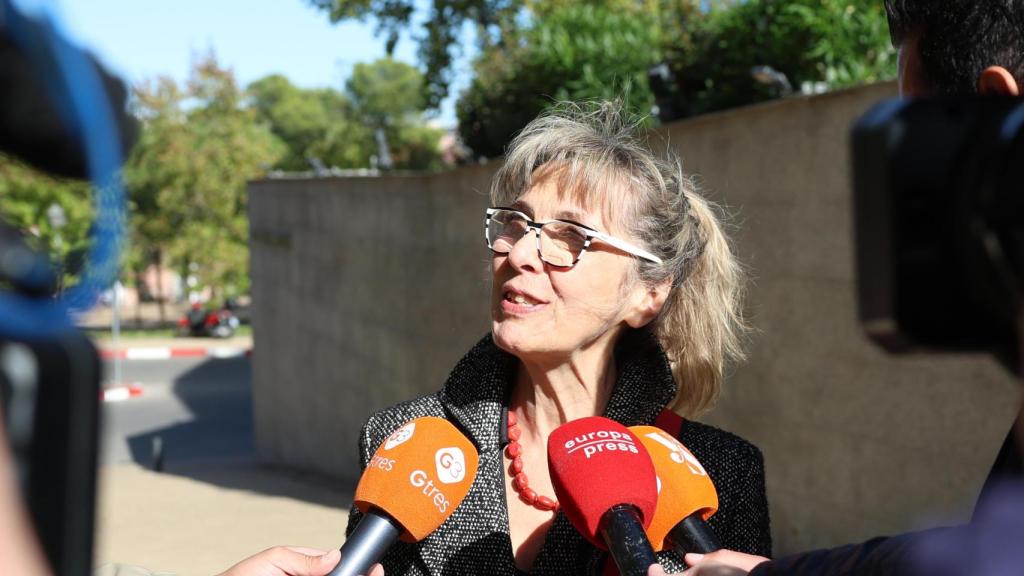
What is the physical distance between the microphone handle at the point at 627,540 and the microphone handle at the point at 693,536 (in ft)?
0.41

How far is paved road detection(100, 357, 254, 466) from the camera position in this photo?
1741 cm

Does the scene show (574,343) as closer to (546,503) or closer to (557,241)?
(557,241)

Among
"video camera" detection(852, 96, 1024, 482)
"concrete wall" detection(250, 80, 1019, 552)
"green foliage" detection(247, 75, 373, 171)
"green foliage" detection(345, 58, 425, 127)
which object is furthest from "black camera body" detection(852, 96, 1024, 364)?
"green foliage" detection(345, 58, 425, 127)

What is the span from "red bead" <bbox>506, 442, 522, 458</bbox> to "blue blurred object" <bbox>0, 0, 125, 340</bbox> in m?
1.91

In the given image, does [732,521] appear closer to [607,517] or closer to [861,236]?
[607,517]

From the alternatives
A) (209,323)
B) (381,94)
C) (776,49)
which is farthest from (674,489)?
(381,94)

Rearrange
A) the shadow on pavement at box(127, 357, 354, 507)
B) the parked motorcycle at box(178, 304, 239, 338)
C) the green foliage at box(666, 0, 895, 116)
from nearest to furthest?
the green foliage at box(666, 0, 895, 116), the shadow on pavement at box(127, 357, 354, 507), the parked motorcycle at box(178, 304, 239, 338)

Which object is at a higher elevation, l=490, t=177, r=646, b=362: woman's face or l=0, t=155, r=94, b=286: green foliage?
l=0, t=155, r=94, b=286: green foliage

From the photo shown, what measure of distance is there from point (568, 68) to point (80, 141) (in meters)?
8.32

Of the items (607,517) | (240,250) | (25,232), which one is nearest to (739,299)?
(607,517)

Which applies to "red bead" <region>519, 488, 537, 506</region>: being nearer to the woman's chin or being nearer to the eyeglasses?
the woman's chin

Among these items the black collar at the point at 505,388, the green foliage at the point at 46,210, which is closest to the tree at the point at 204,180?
the black collar at the point at 505,388

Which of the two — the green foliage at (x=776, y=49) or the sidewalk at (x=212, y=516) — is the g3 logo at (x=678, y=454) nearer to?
the green foliage at (x=776, y=49)

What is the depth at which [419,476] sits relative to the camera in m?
2.19
